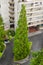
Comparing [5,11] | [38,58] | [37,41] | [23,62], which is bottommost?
[23,62]

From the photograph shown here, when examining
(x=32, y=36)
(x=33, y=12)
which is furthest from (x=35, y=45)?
(x=33, y=12)

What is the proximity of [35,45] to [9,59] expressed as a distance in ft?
19.6

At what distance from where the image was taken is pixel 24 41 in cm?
2866

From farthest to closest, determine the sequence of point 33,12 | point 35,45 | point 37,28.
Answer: point 37,28, point 33,12, point 35,45

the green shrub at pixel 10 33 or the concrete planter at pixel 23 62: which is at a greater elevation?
the green shrub at pixel 10 33

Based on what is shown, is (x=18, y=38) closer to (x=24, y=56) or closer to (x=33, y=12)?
(x=24, y=56)

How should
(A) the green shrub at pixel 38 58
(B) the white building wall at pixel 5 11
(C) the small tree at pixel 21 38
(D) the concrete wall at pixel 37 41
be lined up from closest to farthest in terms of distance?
(A) the green shrub at pixel 38 58, (C) the small tree at pixel 21 38, (D) the concrete wall at pixel 37 41, (B) the white building wall at pixel 5 11

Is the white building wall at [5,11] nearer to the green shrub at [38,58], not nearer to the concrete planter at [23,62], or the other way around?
the concrete planter at [23,62]

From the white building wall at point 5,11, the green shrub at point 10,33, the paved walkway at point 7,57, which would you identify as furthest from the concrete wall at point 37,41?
the white building wall at point 5,11

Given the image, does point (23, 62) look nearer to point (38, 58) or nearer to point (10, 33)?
point (10, 33)

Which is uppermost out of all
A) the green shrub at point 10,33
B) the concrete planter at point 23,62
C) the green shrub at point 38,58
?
the green shrub at point 38,58

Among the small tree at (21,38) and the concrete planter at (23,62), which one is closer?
the small tree at (21,38)

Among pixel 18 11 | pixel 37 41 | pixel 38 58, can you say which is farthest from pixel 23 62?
pixel 38 58

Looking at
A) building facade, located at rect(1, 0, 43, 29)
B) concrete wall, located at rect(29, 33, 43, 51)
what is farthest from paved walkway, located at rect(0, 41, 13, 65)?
building facade, located at rect(1, 0, 43, 29)
